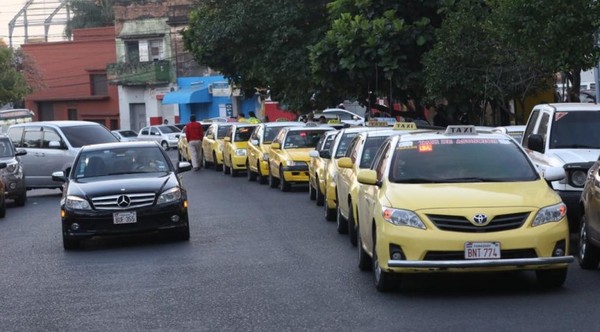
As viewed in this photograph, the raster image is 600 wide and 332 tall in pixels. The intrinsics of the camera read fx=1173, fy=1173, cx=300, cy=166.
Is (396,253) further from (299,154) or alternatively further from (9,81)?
(9,81)

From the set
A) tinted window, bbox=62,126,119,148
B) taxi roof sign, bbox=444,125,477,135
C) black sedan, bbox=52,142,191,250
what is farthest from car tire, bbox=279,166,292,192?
taxi roof sign, bbox=444,125,477,135

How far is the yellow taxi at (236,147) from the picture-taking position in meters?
34.4

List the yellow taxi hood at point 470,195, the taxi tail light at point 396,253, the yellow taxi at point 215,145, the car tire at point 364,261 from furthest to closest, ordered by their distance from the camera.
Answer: the yellow taxi at point 215,145 → the car tire at point 364,261 → the yellow taxi hood at point 470,195 → the taxi tail light at point 396,253

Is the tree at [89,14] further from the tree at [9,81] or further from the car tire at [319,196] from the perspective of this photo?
the car tire at [319,196]

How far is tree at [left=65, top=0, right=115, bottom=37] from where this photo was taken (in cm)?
8944

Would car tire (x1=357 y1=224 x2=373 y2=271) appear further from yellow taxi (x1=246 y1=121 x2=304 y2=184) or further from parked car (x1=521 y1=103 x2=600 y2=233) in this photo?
yellow taxi (x1=246 y1=121 x2=304 y2=184)

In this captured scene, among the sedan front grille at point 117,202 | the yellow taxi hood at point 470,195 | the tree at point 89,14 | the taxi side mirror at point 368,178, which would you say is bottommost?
the sedan front grille at point 117,202

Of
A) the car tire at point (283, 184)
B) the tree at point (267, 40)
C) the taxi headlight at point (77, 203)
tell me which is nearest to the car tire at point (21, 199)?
the car tire at point (283, 184)

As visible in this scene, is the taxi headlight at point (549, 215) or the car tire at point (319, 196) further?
the car tire at point (319, 196)

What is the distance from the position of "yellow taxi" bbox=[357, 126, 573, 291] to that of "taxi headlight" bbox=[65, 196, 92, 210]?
18.4 ft

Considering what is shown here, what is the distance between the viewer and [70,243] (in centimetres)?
1675

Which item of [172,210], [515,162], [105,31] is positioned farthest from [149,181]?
[105,31]

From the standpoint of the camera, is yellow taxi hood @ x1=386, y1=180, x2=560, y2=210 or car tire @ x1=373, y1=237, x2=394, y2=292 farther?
car tire @ x1=373, y1=237, x2=394, y2=292

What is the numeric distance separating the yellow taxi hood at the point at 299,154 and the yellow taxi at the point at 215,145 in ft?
34.8
